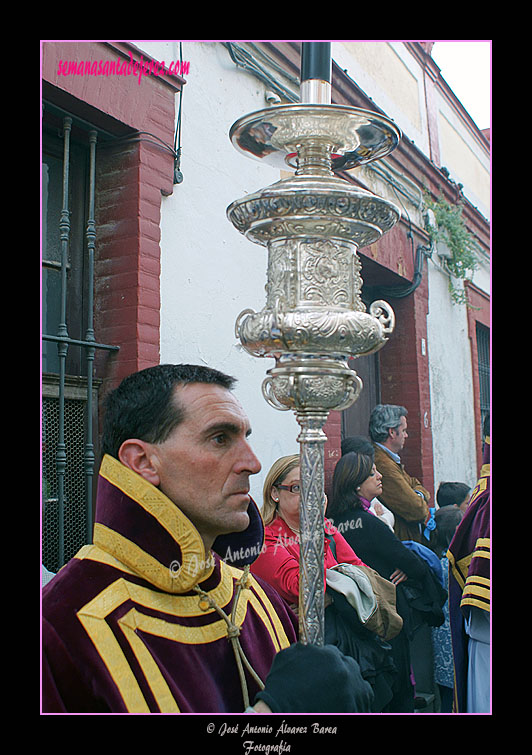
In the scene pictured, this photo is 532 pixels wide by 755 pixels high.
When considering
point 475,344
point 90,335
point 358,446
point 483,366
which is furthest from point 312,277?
point 483,366

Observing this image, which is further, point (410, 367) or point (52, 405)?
point (410, 367)

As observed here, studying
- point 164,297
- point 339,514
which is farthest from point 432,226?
point 164,297

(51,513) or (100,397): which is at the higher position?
(100,397)

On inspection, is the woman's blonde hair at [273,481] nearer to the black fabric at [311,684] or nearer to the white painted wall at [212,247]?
the white painted wall at [212,247]

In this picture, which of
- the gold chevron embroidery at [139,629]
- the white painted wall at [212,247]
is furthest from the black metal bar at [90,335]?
the gold chevron embroidery at [139,629]

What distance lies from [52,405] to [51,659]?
1.38m

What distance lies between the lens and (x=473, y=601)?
8.45 feet

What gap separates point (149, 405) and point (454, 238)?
238 inches

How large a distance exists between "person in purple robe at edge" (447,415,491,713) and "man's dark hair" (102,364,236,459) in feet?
4.69

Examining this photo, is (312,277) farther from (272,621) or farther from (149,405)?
(272,621)

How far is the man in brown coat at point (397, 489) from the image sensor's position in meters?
4.57

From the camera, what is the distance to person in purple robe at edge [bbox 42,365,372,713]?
1.35 metres

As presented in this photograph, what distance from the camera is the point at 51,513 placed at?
2.55 m

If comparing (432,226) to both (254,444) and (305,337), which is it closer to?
(254,444)
